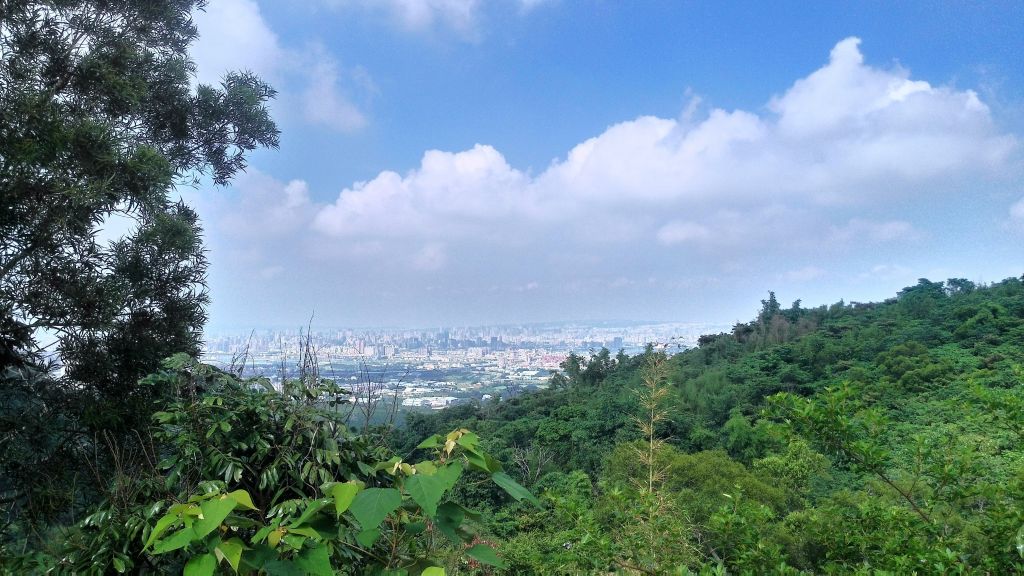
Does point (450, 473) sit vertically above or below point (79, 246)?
below

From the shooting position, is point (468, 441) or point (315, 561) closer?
point (315, 561)

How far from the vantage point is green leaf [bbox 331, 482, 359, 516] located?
A: 2.56 feet

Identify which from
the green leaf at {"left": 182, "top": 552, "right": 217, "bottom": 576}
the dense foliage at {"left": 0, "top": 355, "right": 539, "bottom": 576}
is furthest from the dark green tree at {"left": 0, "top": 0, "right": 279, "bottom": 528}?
the green leaf at {"left": 182, "top": 552, "right": 217, "bottom": 576}

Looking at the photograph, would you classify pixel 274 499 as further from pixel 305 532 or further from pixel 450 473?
pixel 450 473

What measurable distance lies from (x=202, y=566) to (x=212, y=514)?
85 millimetres

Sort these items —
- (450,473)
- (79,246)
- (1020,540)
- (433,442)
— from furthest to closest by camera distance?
(79,246), (1020,540), (433,442), (450,473)

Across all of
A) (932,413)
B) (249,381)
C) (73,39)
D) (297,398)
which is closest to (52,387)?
(73,39)

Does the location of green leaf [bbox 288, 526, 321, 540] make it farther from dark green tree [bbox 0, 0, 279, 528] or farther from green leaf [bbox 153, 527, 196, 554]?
dark green tree [bbox 0, 0, 279, 528]

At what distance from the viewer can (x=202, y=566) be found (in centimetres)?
75

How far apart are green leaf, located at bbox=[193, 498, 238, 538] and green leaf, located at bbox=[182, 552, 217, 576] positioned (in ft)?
0.16

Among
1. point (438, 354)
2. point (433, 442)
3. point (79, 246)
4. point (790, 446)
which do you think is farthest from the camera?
point (438, 354)

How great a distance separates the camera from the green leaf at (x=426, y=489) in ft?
2.37

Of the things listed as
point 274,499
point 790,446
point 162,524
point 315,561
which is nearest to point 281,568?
point 315,561

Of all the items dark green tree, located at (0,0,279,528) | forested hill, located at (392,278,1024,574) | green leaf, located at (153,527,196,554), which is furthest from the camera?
dark green tree, located at (0,0,279,528)
